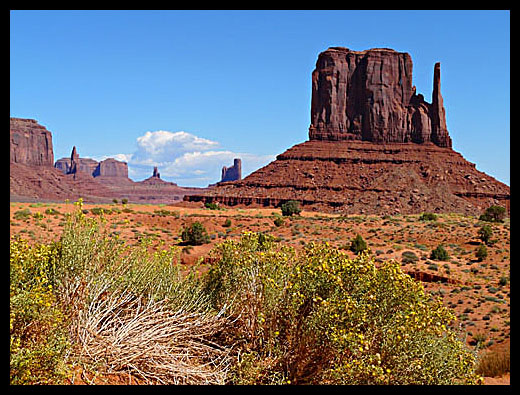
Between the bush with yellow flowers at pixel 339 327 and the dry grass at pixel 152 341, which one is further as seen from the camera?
the dry grass at pixel 152 341

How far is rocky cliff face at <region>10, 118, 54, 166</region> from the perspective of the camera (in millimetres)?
168100

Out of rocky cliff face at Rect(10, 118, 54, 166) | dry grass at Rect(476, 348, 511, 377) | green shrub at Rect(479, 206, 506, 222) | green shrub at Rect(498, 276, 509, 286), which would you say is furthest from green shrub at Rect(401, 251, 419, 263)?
rocky cliff face at Rect(10, 118, 54, 166)

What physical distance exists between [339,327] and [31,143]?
187 meters

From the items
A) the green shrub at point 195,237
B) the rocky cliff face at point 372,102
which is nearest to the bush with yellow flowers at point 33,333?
the green shrub at point 195,237

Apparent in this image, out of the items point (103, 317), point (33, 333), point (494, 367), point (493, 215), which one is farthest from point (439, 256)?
point (33, 333)

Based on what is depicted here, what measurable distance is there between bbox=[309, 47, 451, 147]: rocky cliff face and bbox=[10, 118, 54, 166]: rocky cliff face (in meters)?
109

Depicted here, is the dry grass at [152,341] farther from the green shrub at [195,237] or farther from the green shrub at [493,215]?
the green shrub at [493,215]

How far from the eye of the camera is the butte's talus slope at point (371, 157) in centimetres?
8544

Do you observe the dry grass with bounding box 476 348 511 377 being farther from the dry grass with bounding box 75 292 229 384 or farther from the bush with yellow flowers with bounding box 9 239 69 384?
the bush with yellow flowers with bounding box 9 239 69 384

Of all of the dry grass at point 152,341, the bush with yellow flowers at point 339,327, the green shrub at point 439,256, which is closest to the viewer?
the bush with yellow flowers at point 339,327

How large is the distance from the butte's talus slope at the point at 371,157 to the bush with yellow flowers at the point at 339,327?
239 ft

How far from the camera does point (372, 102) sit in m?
111
